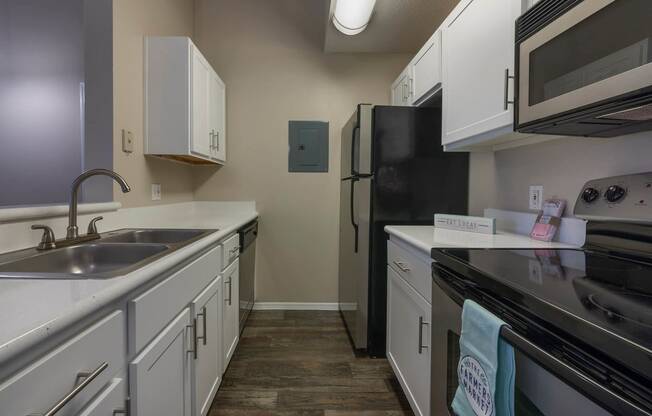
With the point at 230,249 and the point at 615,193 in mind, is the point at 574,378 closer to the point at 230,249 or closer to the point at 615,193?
the point at 615,193

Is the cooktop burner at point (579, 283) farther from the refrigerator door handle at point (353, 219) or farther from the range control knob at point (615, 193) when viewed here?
the refrigerator door handle at point (353, 219)

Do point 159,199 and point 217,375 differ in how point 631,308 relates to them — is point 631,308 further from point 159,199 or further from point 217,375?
point 159,199

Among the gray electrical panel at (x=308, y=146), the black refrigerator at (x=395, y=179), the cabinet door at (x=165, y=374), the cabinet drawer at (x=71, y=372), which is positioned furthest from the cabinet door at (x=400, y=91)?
the cabinet drawer at (x=71, y=372)

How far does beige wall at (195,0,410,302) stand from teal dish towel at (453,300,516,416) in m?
2.30

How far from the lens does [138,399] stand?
855 mm

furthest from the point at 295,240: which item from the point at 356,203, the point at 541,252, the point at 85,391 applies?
the point at 85,391

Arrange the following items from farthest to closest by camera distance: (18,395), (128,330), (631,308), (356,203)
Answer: (356,203)
(128,330)
(631,308)
(18,395)

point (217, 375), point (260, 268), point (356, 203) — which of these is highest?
point (356, 203)

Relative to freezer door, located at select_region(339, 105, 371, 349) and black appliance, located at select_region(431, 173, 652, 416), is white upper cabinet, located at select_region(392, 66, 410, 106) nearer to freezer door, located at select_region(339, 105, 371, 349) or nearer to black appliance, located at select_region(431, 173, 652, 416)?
freezer door, located at select_region(339, 105, 371, 349)

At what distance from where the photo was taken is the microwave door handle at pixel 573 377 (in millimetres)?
455

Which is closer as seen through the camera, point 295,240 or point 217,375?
point 217,375

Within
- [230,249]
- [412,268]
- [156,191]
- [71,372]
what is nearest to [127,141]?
[156,191]

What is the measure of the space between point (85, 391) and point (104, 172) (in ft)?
2.95

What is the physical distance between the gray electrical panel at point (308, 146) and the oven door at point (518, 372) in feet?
6.77
